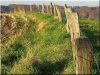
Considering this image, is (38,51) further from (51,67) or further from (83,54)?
(83,54)

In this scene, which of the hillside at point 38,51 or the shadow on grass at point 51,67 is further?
the shadow on grass at point 51,67

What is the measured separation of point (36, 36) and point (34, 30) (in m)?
1.89

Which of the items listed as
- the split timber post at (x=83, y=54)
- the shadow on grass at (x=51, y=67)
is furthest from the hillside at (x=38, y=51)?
the split timber post at (x=83, y=54)

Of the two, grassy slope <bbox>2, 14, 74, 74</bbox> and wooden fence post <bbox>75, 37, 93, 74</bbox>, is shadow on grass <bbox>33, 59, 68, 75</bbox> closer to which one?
grassy slope <bbox>2, 14, 74, 74</bbox>

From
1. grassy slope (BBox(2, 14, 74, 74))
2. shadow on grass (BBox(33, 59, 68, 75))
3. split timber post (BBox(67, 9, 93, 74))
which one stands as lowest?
shadow on grass (BBox(33, 59, 68, 75))

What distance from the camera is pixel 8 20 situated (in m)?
20.0

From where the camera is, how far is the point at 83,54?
5.61 metres

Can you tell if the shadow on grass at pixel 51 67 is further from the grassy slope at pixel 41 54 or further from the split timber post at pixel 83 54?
the split timber post at pixel 83 54

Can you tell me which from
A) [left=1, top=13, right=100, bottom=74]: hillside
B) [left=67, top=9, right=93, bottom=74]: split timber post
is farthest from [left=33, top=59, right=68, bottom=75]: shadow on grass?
[left=67, top=9, right=93, bottom=74]: split timber post

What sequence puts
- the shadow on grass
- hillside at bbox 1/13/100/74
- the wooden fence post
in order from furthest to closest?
the shadow on grass → hillside at bbox 1/13/100/74 → the wooden fence post

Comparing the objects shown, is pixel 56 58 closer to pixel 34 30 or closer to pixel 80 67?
pixel 80 67

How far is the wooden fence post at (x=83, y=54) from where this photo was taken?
557 cm

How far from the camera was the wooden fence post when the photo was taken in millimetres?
5570

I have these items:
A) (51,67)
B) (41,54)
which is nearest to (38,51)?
(41,54)
